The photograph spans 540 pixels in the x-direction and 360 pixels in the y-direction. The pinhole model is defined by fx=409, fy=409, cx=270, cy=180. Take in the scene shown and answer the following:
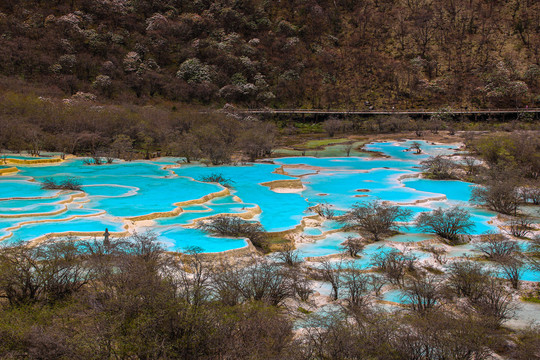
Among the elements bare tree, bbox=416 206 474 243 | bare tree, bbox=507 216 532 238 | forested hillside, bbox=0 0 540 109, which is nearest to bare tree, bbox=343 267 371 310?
bare tree, bbox=416 206 474 243

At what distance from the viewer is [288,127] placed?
5144 cm

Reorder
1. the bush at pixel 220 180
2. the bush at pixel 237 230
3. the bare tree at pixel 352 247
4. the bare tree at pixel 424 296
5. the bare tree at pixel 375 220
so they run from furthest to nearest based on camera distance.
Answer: the bush at pixel 220 180 < the bare tree at pixel 375 220 < the bush at pixel 237 230 < the bare tree at pixel 352 247 < the bare tree at pixel 424 296

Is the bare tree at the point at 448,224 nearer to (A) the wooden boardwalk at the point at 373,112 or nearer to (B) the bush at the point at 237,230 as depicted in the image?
(B) the bush at the point at 237,230

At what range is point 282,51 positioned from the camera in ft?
214

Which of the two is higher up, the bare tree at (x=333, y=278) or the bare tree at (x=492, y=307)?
the bare tree at (x=492, y=307)

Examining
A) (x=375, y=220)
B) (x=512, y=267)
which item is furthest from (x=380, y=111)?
(x=512, y=267)

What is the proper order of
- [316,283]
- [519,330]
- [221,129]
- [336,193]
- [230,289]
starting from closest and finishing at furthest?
[519,330], [230,289], [316,283], [336,193], [221,129]

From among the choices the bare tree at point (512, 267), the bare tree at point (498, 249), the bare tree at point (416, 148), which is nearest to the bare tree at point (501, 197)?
the bare tree at point (498, 249)

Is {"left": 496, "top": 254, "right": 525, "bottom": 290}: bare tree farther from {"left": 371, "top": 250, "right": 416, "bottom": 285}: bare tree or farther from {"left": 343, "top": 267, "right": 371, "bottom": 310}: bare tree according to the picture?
{"left": 343, "top": 267, "right": 371, "bottom": 310}: bare tree

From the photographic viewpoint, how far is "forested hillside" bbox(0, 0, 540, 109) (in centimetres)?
5212

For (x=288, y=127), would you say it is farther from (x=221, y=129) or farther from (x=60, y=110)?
(x=60, y=110)

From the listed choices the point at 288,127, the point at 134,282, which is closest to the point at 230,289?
the point at 134,282

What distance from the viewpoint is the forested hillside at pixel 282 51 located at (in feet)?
171

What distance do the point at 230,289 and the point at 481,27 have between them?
6959 cm
